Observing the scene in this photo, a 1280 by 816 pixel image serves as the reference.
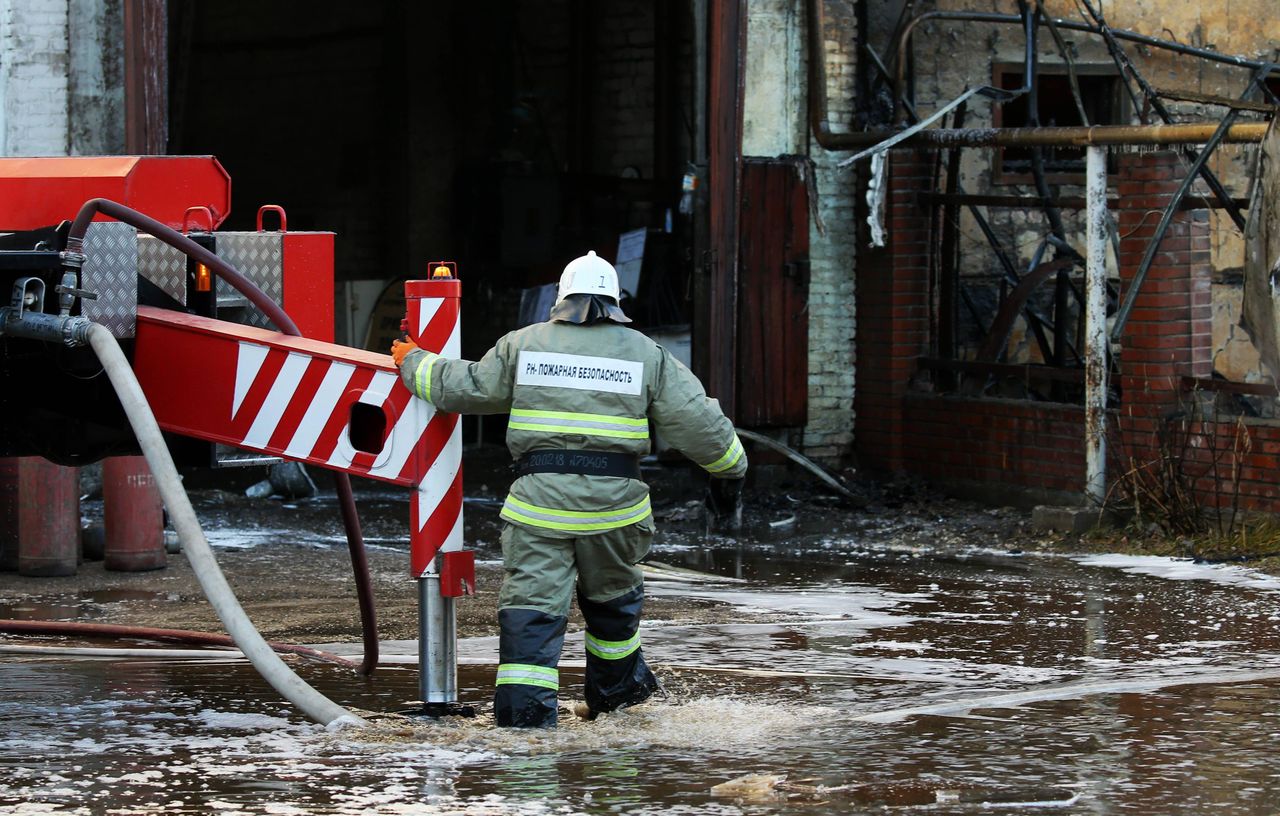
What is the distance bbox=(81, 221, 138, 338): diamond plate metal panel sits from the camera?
497cm

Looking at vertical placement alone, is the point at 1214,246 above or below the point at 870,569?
above

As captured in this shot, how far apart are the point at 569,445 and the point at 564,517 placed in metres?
0.21

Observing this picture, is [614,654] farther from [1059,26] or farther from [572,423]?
[1059,26]

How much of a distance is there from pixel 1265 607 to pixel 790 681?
2486mm

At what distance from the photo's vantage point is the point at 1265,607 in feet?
24.6

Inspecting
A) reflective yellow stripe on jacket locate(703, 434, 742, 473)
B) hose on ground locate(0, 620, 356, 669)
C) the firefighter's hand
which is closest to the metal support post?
reflective yellow stripe on jacket locate(703, 434, 742, 473)

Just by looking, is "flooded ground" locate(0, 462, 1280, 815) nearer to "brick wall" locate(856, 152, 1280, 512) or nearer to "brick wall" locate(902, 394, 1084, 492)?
"brick wall" locate(856, 152, 1280, 512)

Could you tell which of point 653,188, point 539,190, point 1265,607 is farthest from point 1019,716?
point 539,190

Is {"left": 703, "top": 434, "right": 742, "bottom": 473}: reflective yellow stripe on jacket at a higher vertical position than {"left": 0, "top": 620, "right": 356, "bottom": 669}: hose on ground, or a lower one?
higher

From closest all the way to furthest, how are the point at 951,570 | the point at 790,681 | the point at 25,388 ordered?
the point at 25,388 → the point at 790,681 → the point at 951,570

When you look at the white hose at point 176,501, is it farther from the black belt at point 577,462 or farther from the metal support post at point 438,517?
the black belt at point 577,462

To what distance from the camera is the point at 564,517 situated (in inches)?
208

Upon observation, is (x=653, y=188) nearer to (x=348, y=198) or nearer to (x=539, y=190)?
(x=539, y=190)

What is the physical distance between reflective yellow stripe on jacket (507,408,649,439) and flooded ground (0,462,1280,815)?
2.82 feet
